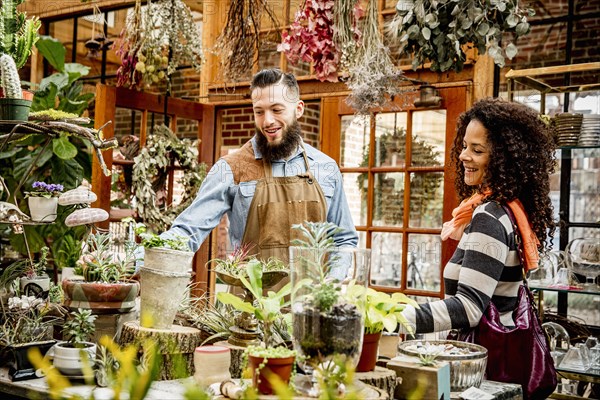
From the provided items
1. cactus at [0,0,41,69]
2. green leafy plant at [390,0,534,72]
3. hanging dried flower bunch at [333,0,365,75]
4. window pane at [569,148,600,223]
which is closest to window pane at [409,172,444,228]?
window pane at [569,148,600,223]

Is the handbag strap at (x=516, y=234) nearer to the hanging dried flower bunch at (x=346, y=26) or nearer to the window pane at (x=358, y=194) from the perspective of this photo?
the hanging dried flower bunch at (x=346, y=26)

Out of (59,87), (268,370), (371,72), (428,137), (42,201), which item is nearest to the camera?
(268,370)

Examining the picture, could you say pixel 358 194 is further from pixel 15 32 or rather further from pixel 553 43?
pixel 553 43

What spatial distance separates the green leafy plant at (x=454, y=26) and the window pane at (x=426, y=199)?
146 centimetres

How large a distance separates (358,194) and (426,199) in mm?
486

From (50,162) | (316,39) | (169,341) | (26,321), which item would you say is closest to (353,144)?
(316,39)

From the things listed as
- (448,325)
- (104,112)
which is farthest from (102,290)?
(104,112)

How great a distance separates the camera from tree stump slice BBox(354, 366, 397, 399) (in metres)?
1.61

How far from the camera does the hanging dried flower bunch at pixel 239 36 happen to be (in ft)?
12.3

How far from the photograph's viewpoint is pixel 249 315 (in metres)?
1.89

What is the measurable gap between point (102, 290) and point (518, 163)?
1268mm

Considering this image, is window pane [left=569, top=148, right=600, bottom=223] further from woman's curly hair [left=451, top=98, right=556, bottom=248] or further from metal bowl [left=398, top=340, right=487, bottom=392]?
metal bowl [left=398, top=340, right=487, bottom=392]

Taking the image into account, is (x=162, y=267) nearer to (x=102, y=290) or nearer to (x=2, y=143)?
(x=102, y=290)

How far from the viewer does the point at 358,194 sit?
4906mm
